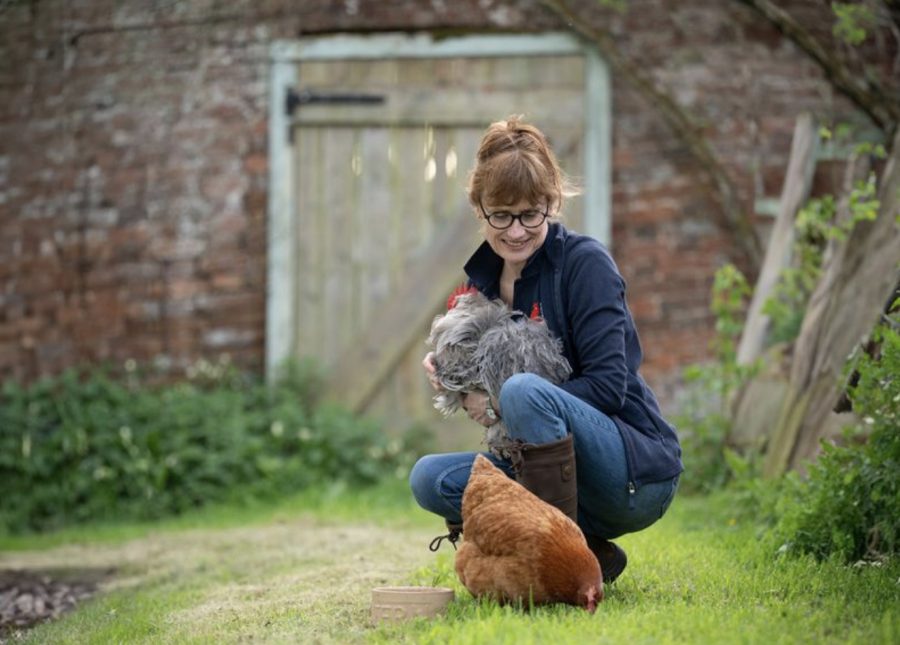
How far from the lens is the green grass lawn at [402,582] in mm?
2893

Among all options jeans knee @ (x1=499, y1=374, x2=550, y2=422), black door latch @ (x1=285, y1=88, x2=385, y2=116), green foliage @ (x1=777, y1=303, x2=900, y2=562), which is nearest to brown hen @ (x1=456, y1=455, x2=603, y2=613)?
jeans knee @ (x1=499, y1=374, x2=550, y2=422)

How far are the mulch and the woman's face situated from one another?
2145 millimetres

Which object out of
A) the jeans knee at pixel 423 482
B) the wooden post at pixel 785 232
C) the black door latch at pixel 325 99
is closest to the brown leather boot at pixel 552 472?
the jeans knee at pixel 423 482

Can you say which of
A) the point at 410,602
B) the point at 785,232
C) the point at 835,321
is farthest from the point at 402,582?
the point at 785,232

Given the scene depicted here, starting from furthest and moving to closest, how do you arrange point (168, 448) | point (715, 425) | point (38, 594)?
point (168, 448)
point (715, 425)
point (38, 594)

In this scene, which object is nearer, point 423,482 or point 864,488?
point 423,482

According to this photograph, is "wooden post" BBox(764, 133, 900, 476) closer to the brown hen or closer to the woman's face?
the woman's face

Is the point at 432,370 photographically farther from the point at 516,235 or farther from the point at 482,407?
the point at 516,235

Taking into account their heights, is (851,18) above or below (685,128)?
above

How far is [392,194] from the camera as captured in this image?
781 cm

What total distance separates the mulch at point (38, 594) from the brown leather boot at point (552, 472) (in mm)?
2008

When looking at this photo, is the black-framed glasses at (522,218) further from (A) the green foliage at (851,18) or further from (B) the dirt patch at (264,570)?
(A) the green foliage at (851,18)

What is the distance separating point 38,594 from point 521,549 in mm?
2833

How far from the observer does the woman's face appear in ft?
11.2
